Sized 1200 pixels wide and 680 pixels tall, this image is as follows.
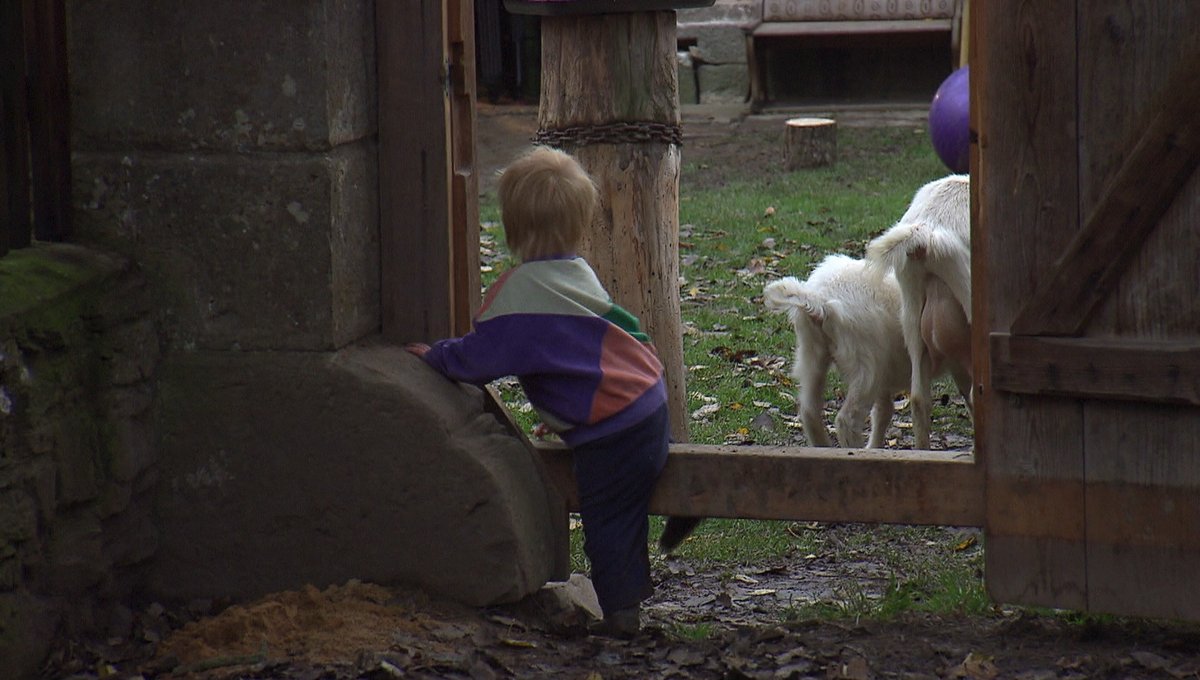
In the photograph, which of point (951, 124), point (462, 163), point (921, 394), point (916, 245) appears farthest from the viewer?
point (951, 124)

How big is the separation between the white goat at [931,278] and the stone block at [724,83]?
1083cm

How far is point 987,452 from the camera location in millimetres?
3799

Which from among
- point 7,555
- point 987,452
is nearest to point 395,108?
point 7,555

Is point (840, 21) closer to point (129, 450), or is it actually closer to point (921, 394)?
point (921, 394)

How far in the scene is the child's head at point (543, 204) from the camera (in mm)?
3850

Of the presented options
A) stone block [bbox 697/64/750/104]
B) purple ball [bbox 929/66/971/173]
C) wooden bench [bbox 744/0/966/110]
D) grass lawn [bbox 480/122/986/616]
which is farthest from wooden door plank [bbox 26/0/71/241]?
stone block [bbox 697/64/750/104]

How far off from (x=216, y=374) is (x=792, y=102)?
13.4m

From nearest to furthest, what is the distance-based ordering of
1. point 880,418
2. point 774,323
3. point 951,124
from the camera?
point 880,418 < point 774,323 < point 951,124

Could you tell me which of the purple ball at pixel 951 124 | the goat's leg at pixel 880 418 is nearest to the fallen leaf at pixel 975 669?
the goat's leg at pixel 880 418

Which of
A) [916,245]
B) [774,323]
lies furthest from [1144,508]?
[774,323]

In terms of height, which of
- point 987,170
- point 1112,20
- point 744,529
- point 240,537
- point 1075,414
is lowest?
point 744,529

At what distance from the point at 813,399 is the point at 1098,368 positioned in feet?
8.25

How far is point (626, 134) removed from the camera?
5.18 meters

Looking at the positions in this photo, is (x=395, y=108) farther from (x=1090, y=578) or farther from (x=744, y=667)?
(x=1090, y=578)
